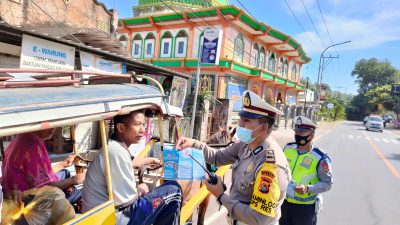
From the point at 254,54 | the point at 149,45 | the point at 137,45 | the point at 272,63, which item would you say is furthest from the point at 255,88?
the point at 137,45

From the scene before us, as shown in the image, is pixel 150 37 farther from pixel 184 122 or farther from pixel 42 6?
pixel 42 6

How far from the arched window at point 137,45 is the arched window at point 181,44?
11.1 ft

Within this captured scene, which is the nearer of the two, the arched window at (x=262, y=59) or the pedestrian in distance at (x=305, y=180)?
the pedestrian in distance at (x=305, y=180)

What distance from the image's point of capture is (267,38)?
2341 centimetres

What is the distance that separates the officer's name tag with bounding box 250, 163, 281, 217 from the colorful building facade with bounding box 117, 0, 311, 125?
16586 millimetres

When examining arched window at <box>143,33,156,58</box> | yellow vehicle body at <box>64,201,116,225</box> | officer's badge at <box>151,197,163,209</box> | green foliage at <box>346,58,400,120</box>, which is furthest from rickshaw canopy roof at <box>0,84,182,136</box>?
green foliage at <box>346,58,400,120</box>

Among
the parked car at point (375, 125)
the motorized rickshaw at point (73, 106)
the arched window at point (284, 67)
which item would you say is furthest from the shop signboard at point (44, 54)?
the parked car at point (375, 125)

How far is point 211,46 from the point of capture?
11664mm

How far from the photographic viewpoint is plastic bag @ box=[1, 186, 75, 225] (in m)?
2.14

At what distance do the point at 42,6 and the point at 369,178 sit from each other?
10.9m

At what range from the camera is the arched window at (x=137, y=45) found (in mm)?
23453

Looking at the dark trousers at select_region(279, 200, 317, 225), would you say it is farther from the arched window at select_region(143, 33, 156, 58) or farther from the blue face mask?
the arched window at select_region(143, 33, 156, 58)

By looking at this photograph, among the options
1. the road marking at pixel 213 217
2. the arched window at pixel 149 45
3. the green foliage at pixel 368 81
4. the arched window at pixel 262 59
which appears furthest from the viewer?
the green foliage at pixel 368 81

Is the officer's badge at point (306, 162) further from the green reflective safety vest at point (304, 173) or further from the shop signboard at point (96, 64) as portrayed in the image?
the shop signboard at point (96, 64)
